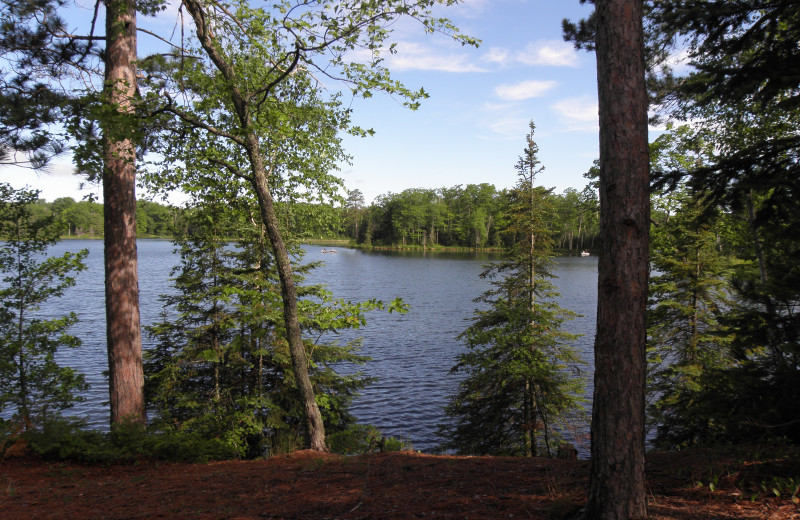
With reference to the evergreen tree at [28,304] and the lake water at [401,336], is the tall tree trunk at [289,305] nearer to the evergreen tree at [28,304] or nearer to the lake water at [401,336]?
the lake water at [401,336]

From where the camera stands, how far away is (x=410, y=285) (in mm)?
44094

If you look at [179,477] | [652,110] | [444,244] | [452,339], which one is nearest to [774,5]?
[652,110]

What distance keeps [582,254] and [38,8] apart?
85.3 m

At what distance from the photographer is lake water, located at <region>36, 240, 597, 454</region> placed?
15.9 metres

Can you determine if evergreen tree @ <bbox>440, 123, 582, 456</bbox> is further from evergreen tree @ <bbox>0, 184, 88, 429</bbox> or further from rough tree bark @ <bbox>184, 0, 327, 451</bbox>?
evergreen tree @ <bbox>0, 184, 88, 429</bbox>

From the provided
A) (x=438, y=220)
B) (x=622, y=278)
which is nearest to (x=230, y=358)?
(x=622, y=278)

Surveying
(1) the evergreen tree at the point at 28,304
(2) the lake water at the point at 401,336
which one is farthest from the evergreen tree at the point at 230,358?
(2) the lake water at the point at 401,336

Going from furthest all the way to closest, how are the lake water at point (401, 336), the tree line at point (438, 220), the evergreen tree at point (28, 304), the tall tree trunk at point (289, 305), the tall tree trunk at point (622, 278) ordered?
the tree line at point (438, 220) → the lake water at point (401, 336) → the evergreen tree at point (28, 304) → the tall tree trunk at point (289, 305) → the tall tree trunk at point (622, 278)

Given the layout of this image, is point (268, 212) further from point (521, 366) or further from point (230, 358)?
point (521, 366)

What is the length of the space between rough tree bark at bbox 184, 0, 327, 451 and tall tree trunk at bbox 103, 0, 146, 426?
5.53 feet

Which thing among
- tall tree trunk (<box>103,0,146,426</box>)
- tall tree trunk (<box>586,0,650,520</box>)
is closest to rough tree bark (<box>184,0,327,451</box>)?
tall tree trunk (<box>103,0,146,426</box>)

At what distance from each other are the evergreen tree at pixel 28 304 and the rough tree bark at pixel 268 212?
234 inches

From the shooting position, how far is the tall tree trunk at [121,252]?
7754mm

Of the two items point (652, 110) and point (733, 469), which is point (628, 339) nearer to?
point (733, 469)
